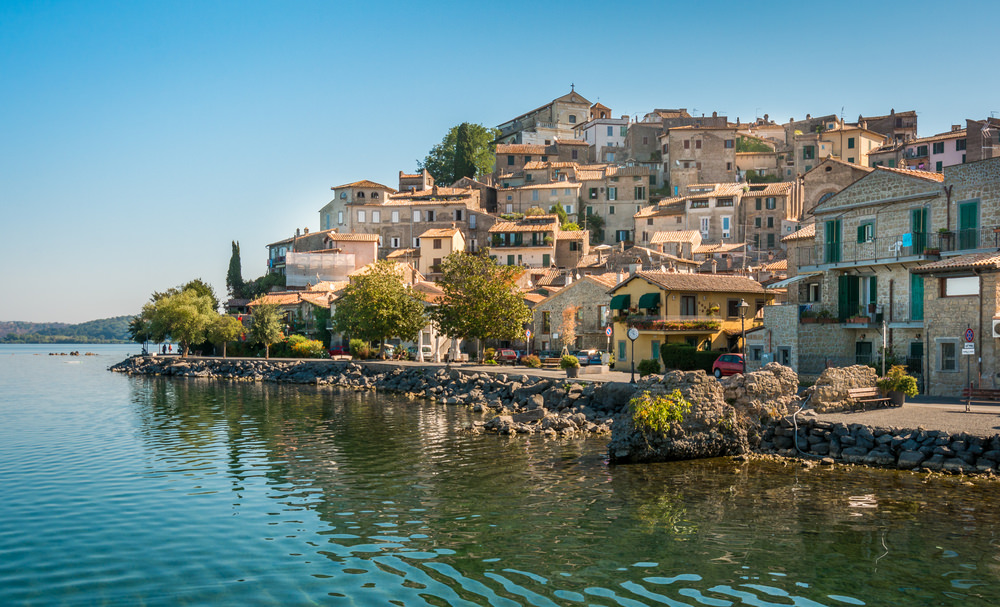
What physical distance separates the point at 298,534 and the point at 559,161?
347ft

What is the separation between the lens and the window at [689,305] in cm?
5203

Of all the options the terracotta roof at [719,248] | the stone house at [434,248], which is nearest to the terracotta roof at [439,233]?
the stone house at [434,248]

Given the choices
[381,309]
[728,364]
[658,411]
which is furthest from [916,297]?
[381,309]

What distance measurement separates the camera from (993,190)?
114 ft

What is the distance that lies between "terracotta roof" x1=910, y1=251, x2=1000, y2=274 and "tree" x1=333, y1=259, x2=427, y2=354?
139 ft

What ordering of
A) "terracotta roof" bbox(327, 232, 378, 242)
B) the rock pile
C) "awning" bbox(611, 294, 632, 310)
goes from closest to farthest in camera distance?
the rock pile
"awning" bbox(611, 294, 632, 310)
"terracotta roof" bbox(327, 232, 378, 242)

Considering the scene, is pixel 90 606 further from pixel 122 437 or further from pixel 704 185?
pixel 704 185

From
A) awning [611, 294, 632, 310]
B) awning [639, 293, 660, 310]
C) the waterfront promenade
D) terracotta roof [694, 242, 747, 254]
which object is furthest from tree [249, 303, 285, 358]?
the waterfront promenade

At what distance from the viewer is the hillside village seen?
35688 mm

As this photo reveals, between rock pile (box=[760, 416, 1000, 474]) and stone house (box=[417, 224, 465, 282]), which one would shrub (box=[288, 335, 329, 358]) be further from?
rock pile (box=[760, 416, 1000, 474])

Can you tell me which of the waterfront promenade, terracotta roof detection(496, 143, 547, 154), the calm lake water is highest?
terracotta roof detection(496, 143, 547, 154)

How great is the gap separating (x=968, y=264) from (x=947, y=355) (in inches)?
155

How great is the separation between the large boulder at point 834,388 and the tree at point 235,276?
91345mm

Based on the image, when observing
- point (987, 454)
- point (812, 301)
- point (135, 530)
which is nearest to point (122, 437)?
point (135, 530)
